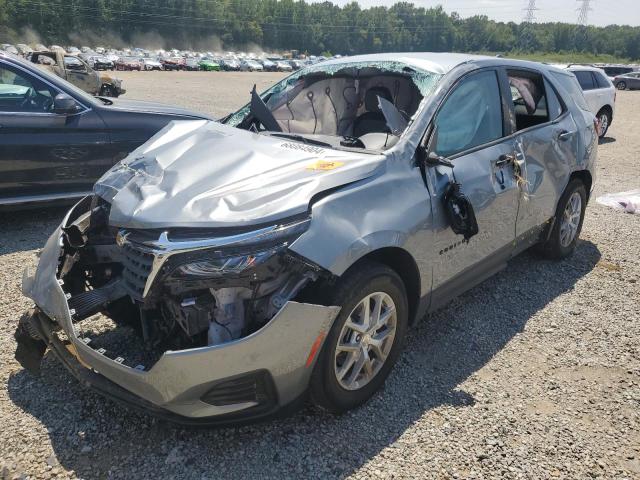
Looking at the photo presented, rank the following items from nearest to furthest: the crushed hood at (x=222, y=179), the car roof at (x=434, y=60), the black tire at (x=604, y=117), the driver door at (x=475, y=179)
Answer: the crushed hood at (x=222, y=179), the driver door at (x=475, y=179), the car roof at (x=434, y=60), the black tire at (x=604, y=117)

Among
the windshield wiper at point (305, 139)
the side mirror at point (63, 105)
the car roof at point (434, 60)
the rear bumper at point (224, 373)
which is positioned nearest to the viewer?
the rear bumper at point (224, 373)

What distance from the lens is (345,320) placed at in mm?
2533

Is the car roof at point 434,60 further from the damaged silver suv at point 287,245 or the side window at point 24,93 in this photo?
the side window at point 24,93

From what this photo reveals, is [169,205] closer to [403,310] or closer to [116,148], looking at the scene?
[403,310]

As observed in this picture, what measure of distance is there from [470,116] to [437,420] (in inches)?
76.1

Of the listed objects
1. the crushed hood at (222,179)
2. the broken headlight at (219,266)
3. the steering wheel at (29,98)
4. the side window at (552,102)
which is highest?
the side window at (552,102)

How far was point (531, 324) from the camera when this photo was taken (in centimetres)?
384

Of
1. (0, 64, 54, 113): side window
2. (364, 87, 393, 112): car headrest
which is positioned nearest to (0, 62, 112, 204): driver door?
(0, 64, 54, 113): side window

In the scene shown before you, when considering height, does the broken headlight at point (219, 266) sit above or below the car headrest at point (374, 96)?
below

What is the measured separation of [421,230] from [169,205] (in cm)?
131

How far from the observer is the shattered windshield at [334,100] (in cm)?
374

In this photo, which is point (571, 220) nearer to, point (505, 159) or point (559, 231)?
point (559, 231)

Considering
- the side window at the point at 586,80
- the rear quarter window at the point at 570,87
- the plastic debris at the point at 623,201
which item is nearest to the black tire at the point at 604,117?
the side window at the point at 586,80

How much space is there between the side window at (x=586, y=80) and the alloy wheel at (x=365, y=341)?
11.4 metres
